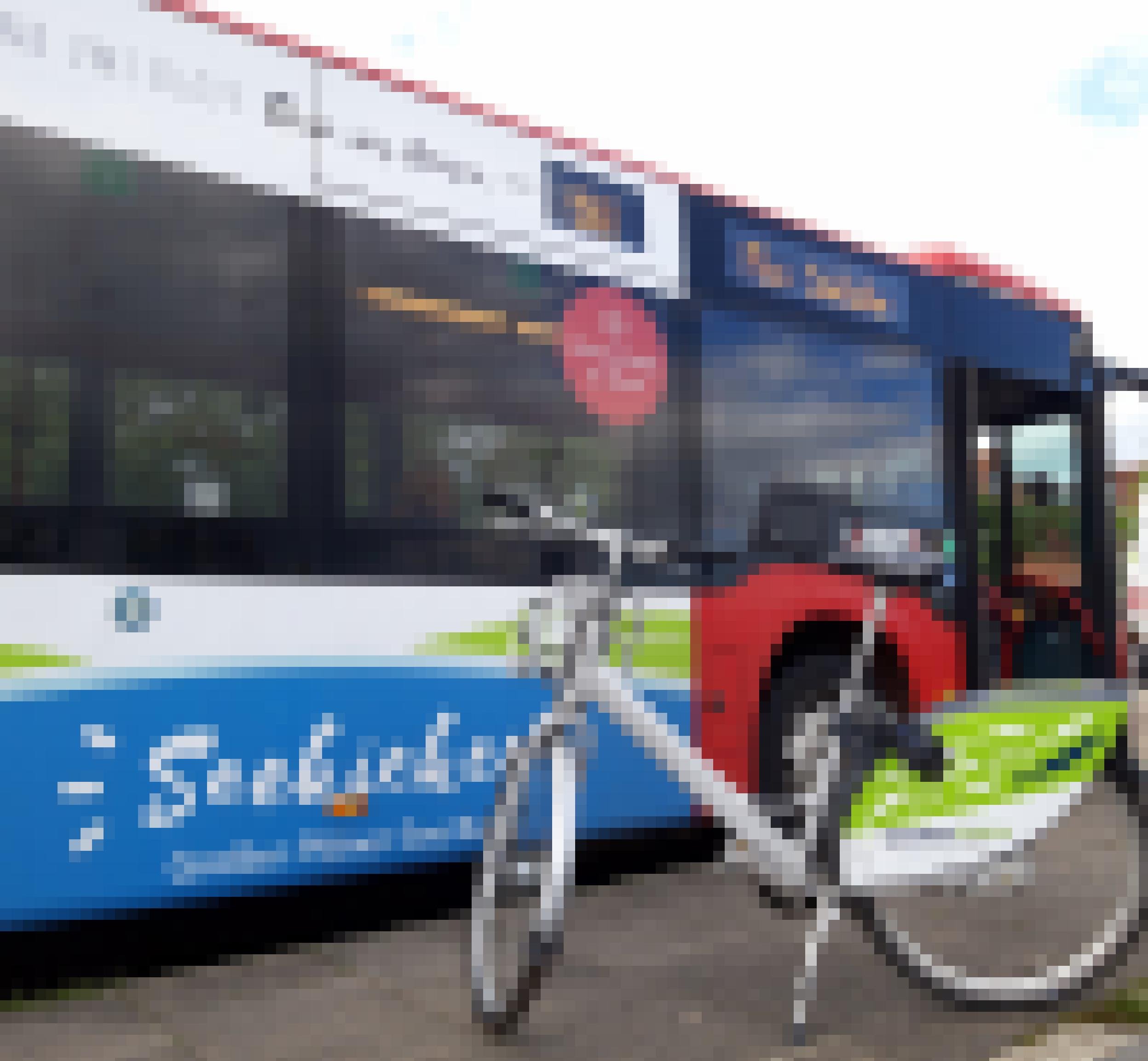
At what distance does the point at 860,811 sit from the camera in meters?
4.04

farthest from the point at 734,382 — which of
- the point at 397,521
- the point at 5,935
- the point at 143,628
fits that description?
the point at 5,935

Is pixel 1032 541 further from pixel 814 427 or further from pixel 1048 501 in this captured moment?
pixel 814 427

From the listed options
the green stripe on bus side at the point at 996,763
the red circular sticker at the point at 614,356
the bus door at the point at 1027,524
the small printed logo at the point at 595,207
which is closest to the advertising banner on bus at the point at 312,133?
the small printed logo at the point at 595,207

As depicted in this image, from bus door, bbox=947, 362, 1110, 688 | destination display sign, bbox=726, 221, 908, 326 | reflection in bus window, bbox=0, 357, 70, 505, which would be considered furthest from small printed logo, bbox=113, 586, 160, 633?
bus door, bbox=947, 362, 1110, 688

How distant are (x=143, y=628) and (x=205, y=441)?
2.15 feet

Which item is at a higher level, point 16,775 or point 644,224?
point 644,224

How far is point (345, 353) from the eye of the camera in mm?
4773

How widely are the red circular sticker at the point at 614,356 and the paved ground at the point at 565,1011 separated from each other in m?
2.02

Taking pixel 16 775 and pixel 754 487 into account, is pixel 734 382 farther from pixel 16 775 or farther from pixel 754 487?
pixel 16 775

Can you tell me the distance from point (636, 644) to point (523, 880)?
3.70 ft

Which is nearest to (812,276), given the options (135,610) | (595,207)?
(595,207)

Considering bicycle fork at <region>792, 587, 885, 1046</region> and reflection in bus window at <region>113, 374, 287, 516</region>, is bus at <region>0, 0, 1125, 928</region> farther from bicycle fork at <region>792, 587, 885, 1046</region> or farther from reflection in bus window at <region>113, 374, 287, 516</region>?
bicycle fork at <region>792, 587, 885, 1046</region>

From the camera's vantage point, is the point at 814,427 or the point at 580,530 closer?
the point at 580,530

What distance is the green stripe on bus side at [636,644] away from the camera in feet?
12.8
